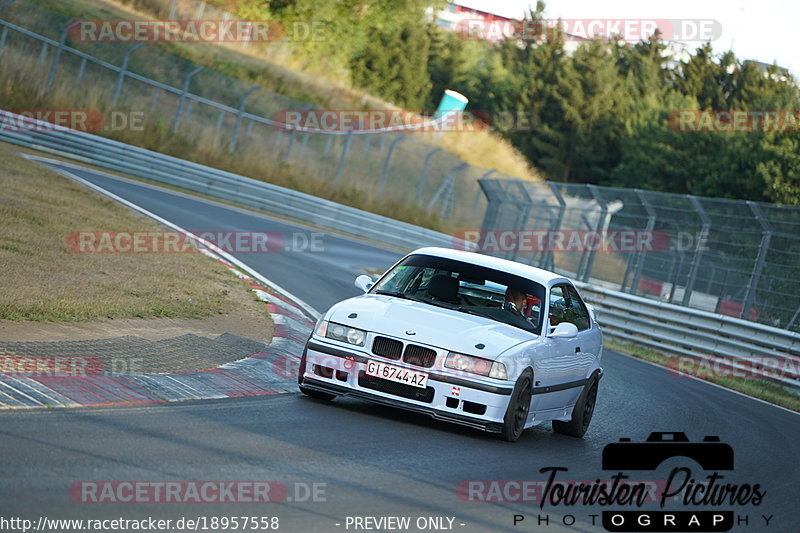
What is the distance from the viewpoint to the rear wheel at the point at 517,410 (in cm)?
847

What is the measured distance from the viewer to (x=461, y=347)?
331 inches

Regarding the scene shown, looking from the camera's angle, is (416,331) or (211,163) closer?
(416,331)

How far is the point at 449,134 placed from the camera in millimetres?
58469

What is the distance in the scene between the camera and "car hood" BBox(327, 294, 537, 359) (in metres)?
8.45

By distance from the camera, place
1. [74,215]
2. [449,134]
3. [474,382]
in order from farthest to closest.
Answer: [449,134]
[74,215]
[474,382]

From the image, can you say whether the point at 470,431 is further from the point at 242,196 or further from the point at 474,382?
the point at 242,196

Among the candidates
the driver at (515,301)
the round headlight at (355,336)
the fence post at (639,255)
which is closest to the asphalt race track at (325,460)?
the round headlight at (355,336)

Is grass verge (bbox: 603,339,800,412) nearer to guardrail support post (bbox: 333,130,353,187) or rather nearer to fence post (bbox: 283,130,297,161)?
guardrail support post (bbox: 333,130,353,187)

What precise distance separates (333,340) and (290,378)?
1.29 m

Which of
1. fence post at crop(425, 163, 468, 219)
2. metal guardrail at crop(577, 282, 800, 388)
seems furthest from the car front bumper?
fence post at crop(425, 163, 468, 219)

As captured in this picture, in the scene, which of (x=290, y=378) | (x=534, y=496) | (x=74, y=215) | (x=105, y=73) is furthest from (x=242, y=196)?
(x=534, y=496)

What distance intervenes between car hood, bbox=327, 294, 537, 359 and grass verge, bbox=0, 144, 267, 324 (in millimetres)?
2968

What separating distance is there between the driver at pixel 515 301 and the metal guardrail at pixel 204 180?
23330 mm

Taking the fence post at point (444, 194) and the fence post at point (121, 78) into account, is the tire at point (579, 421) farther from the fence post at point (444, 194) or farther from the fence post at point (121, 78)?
the fence post at point (444, 194)
